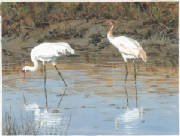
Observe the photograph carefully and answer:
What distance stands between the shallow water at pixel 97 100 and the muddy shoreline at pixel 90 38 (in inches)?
137

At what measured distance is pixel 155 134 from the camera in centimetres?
671

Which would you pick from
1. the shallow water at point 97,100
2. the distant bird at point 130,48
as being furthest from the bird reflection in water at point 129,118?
the distant bird at point 130,48

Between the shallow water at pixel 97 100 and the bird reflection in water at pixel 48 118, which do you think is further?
the shallow water at pixel 97 100

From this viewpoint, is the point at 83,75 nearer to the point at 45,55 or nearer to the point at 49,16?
the point at 45,55

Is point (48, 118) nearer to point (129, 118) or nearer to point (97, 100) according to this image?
point (129, 118)

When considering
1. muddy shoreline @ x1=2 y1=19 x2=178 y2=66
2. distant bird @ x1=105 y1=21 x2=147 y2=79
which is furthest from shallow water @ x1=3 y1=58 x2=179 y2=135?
muddy shoreline @ x1=2 y1=19 x2=178 y2=66

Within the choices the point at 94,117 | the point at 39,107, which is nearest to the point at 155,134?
the point at 94,117

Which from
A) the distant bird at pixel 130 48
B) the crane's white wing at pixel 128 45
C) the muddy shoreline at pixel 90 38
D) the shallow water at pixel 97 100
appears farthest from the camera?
the muddy shoreline at pixel 90 38

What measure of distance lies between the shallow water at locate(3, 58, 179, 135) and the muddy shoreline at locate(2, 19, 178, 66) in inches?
137

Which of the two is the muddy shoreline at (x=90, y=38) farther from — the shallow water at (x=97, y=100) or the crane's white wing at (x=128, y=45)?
the crane's white wing at (x=128, y=45)

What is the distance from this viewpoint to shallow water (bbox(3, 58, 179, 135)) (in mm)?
7238

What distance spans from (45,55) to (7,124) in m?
5.14

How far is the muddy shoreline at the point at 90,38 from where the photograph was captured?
17.4 metres

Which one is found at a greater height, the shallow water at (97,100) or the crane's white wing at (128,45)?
the crane's white wing at (128,45)
